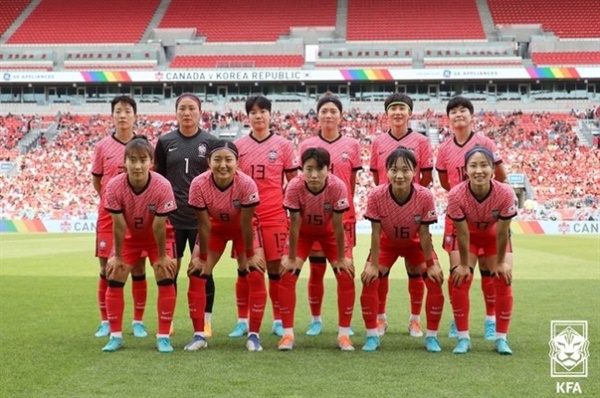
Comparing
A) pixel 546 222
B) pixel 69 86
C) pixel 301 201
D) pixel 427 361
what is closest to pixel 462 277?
pixel 427 361

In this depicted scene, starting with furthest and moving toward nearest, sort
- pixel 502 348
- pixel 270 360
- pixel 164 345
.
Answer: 1. pixel 164 345
2. pixel 502 348
3. pixel 270 360

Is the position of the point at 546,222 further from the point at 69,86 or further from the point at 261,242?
A: the point at 69,86

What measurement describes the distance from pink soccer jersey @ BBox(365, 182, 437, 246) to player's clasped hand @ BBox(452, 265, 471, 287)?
1.60 feet

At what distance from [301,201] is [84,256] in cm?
1296

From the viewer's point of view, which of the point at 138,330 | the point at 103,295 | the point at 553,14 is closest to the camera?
the point at 138,330

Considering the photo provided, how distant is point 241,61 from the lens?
47.6m

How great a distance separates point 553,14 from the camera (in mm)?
51125

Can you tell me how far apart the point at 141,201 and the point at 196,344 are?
1398mm

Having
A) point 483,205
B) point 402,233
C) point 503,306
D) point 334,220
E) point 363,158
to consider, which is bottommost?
point 503,306

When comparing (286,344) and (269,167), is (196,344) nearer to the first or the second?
(286,344)

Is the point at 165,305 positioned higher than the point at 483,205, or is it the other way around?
the point at 483,205

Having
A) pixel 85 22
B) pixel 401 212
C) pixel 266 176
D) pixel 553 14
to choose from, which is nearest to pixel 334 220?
pixel 401 212

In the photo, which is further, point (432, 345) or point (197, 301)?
point (197, 301)

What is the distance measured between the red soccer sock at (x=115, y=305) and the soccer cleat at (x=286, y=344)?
1.49 meters
